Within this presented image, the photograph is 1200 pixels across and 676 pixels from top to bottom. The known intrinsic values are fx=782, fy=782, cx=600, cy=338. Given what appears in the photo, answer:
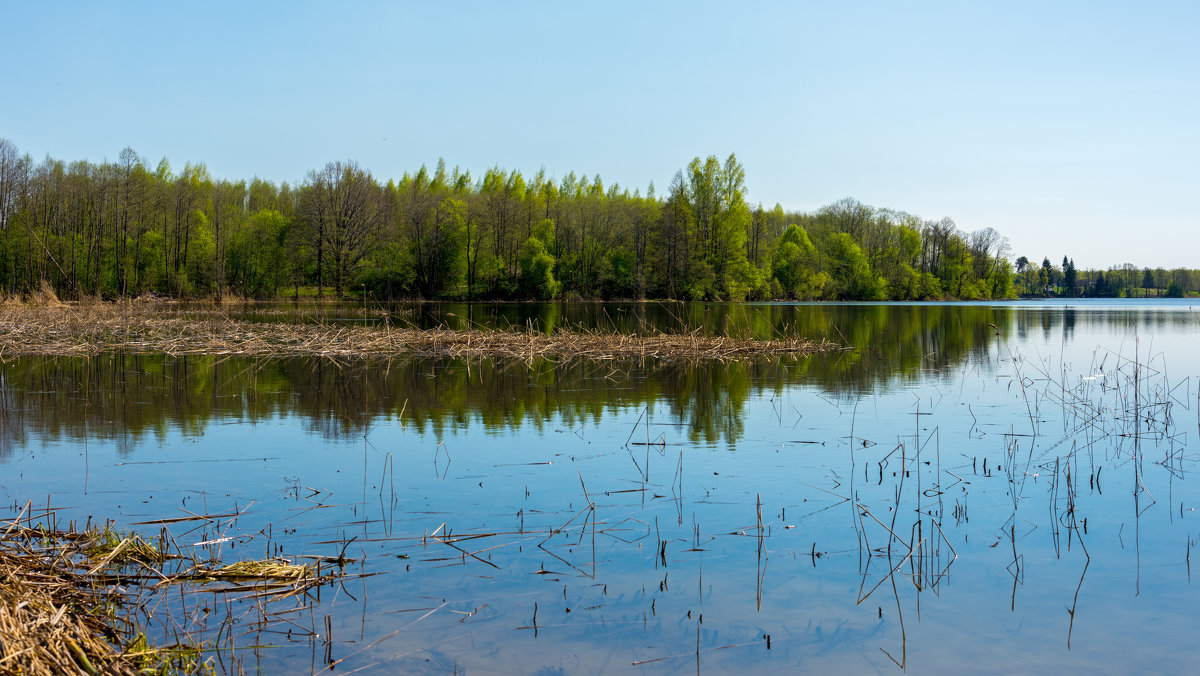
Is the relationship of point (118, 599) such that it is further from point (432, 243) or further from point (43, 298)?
point (432, 243)

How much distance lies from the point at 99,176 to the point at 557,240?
3921 centimetres

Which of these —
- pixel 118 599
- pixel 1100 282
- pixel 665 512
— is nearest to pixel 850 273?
pixel 1100 282

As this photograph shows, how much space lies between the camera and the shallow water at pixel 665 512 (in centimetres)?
488

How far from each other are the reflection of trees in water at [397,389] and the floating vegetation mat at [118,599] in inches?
189

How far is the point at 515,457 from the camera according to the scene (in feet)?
31.6

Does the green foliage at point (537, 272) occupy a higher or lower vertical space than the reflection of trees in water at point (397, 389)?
higher

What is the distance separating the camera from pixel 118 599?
507 centimetres

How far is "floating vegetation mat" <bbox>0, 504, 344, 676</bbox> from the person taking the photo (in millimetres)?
3740

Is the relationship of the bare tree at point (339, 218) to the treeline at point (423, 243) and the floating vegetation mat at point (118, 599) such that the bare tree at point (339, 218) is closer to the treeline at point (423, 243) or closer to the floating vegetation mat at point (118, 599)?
the treeline at point (423, 243)

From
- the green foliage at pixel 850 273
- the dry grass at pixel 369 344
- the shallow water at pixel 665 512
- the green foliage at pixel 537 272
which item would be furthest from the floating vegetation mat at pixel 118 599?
the green foliage at pixel 850 273

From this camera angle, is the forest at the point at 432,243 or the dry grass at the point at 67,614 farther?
the forest at the point at 432,243

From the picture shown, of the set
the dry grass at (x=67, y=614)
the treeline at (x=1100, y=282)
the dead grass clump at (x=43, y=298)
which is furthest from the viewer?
the treeline at (x=1100, y=282)

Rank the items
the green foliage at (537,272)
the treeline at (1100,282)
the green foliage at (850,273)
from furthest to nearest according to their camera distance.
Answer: the treeline at (1100,282) < the green foliage at (850,273) < the green foliage at (537,272)

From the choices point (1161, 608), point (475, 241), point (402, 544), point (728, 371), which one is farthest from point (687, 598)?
point (475, 241)
